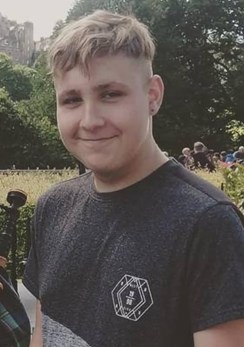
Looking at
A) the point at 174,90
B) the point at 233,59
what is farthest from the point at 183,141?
the point at 233,59

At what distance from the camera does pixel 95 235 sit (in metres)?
1.56

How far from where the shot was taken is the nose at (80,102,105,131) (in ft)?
4.95

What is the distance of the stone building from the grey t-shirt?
98262 mm

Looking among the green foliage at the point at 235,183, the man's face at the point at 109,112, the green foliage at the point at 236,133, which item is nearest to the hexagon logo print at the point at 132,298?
the man's face at the point at 109,112

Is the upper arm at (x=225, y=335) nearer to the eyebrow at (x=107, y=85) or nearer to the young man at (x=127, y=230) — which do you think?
the young man at (x=127, y=230)

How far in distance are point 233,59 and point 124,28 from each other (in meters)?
34.6

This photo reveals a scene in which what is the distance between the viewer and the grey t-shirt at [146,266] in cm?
136

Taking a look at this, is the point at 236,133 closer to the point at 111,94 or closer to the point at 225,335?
the point at 111,94

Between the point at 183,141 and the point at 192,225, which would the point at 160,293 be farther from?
the point at 183,141

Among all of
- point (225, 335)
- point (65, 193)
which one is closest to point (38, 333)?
point (65, 193)

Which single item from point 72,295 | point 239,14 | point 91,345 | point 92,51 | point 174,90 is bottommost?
point 91,345

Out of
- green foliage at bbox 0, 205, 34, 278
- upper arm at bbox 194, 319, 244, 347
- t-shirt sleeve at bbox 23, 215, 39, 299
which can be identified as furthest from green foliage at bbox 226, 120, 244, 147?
upper arm at bbox 194, 319, 244, 347

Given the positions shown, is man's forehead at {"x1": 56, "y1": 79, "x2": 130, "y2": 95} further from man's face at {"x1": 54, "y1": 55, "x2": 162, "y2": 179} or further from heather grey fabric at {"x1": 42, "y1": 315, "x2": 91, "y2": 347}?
heather grey fabric at {"x1": 42, "y1": 315, "x2": 91, "y2": 347}

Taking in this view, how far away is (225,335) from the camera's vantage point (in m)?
1.35
